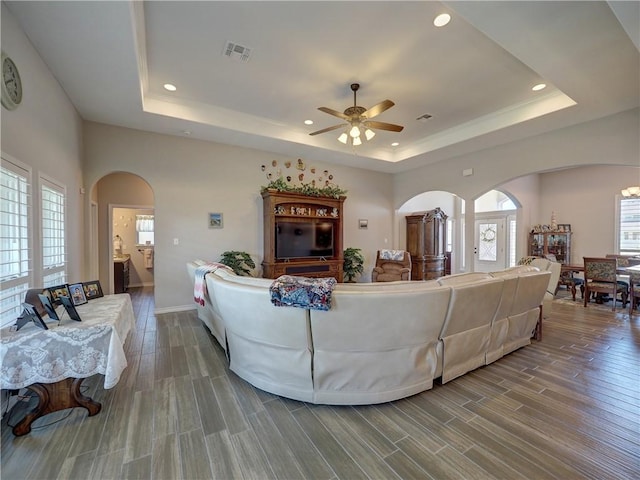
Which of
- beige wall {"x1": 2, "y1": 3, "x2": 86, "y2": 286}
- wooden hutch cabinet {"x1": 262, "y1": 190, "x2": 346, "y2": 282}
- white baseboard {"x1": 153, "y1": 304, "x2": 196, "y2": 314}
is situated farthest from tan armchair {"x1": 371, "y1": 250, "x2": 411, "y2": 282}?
beige wall {"x1": 2, "y1": 3, "x2": 86, "y2": 286}

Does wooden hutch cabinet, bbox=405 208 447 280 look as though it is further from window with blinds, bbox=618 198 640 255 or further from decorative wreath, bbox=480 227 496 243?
window with blinds, bbox=618 198 640 255

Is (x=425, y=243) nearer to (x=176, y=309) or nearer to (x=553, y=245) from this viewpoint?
(x=553, y=245)

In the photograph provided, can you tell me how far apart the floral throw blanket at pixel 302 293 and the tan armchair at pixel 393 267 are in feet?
14.5

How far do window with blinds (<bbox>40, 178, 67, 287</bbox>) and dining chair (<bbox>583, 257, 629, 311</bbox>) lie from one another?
323 inches

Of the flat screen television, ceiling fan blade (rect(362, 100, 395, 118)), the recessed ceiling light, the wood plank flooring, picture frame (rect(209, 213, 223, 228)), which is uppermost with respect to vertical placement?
the recessed ceiling light

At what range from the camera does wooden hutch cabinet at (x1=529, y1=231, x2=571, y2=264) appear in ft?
24.1

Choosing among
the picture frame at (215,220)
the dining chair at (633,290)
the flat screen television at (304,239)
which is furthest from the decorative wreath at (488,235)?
the picture frame at (215,220)

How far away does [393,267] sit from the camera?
634cm

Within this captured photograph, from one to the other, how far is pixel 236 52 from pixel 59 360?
323 centimetres

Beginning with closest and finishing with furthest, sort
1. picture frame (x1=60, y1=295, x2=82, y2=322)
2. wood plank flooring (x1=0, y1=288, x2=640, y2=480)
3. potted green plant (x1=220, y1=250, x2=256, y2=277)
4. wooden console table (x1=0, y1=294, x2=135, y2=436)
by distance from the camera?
wood plank flooring (x1=0, y1=288, x2=640, y2=480) → wooden console table (x1=0, y1=294, x2=135, y2=436) → picture frame (x1=60, y1=295, x2=82, y2=322) → potted green plant (x1=220, y1=250, x2=256, y2=277)

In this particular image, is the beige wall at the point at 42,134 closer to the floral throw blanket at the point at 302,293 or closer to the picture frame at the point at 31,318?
the picture frame at the point at 31,318

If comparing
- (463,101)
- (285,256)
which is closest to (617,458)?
(463,101)

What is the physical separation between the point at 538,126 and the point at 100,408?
21.0 ft

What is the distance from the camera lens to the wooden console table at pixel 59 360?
69.3 inches
